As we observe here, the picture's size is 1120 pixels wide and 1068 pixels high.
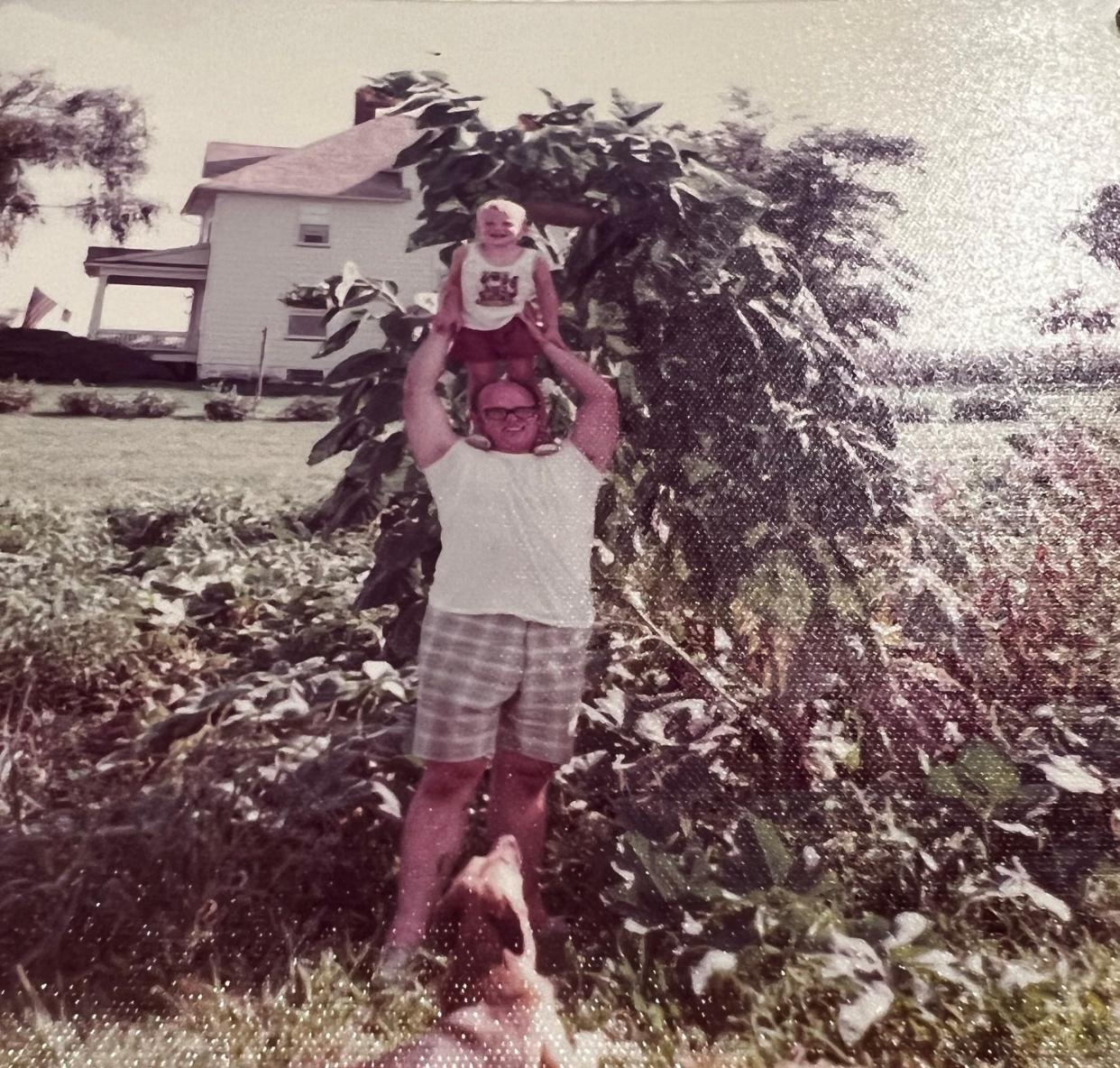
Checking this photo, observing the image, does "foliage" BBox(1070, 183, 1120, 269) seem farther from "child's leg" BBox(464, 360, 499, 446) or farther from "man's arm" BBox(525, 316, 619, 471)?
"child's leg" BBox(464, 360, 499, 446)

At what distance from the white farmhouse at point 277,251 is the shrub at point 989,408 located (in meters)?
0.84

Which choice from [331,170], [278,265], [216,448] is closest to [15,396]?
[216,448]

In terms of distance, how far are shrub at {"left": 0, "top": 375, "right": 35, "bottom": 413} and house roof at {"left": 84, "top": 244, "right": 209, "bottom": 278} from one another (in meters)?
0.21

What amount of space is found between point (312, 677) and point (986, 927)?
107cm

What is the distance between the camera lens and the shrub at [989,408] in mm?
1358

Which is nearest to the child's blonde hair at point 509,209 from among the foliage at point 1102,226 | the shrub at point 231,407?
the shrub at point 231,407

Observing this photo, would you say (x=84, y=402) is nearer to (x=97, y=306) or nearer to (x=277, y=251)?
(x=97, y=306)

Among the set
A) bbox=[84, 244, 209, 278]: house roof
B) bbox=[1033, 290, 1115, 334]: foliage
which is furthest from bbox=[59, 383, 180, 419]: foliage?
bbox=[1033, 290, 1115, 334]: foliage

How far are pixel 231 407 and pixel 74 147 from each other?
21.6 inches

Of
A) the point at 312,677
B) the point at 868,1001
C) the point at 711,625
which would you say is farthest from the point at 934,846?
the point at 312,677

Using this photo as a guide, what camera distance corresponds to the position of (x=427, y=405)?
4.24 ft

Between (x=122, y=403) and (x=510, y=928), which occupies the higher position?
(x=122, y=403)

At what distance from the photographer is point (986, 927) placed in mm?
1265

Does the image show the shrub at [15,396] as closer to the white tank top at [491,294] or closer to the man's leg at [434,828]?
the white tank top at [491,294]
